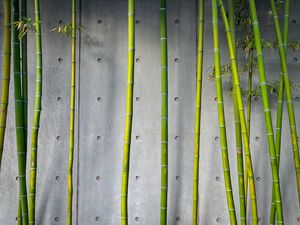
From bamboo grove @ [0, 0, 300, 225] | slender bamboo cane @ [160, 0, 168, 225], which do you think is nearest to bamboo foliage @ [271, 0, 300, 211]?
bamboo grove @ [0, 0, 300, 225]

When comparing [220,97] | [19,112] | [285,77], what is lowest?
[19,112]

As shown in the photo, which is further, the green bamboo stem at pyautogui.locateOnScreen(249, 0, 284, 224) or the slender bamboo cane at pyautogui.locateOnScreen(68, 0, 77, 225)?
the slender bamboo cane at pyautogui.locateOnScreen(68, 0, 77, 225)

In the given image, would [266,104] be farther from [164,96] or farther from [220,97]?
[164,96]

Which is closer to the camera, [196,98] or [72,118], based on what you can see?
[196,98]

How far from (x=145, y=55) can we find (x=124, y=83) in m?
0.29

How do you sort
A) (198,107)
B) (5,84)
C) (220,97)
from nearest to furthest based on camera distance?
(5,84), (220,97), (198,107)

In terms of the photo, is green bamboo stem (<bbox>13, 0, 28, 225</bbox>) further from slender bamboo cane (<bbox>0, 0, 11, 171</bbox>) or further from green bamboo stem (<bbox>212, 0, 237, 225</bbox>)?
green bamboo stem (<bbox>212, 0, 237, 225</bbox>)

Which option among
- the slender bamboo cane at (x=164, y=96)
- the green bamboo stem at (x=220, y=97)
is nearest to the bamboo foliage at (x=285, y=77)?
the green bamboo stem at (x=220, y=97)

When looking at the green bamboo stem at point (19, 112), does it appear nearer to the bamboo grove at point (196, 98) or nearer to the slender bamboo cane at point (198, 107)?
the bamboo grove at point (196, 98)

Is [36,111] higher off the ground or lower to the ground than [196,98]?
lower

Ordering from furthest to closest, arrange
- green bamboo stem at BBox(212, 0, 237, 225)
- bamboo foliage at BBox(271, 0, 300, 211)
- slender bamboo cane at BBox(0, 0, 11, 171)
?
bamboo foliage at BBox(271, 0, 300, 211), green bamboo stem at BBox(212, 0, 237, 225), slender bamboo cane at BBox(0, 0, 11, 171)

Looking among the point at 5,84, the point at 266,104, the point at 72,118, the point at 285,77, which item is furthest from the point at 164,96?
the point at 5,84

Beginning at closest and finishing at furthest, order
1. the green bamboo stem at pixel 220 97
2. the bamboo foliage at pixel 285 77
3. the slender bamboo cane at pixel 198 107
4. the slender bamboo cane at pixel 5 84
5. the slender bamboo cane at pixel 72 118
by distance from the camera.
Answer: the slender bamboo cane at pixel 5 84 < the green bamboo stem at pixel 220 97 < the bamboo foliage at pixel 285 77 < the slender bamboo cane at pixel 198 107 < the slender bamboo cane at pixel 72 118

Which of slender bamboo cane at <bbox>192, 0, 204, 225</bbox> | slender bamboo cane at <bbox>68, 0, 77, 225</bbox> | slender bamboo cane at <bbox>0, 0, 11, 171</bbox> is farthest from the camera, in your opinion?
slender bamboo cane at <bbox>68, 0, 77, 225</bbox>
